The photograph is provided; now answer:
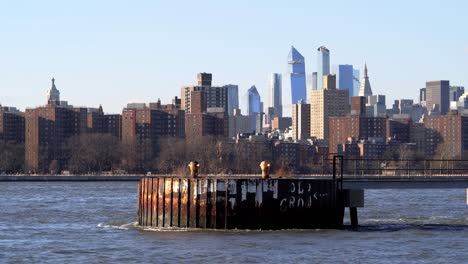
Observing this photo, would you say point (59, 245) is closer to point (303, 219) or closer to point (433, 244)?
point (303, 219)

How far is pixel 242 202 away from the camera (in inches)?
2181

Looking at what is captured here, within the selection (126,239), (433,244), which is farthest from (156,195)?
(433,244)

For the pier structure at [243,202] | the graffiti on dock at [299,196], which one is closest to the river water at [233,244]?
the pier structure at [243,202]

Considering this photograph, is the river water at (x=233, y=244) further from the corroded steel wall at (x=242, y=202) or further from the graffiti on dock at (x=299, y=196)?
the graffiti on dock at (x=299, y=196)

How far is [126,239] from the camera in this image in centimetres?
5503

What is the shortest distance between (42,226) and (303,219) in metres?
15.6

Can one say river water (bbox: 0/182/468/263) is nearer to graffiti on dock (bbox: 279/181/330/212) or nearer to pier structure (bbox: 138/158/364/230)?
pier structure (bbox: 138/158/364/230)

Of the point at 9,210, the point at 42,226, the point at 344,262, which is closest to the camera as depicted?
the point at 344,262

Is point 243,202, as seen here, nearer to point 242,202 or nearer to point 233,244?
point 242,202

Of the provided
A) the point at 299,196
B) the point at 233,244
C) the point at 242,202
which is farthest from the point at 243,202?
the point at 233,244

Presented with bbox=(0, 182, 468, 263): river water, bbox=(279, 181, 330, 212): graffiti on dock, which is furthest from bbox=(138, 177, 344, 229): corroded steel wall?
bbox=(0, 182, 468, 263): river water

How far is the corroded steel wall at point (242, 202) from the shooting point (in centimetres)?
5531

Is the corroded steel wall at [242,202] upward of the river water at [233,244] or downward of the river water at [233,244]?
upward

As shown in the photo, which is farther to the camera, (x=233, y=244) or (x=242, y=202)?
(x=242, y=202)
